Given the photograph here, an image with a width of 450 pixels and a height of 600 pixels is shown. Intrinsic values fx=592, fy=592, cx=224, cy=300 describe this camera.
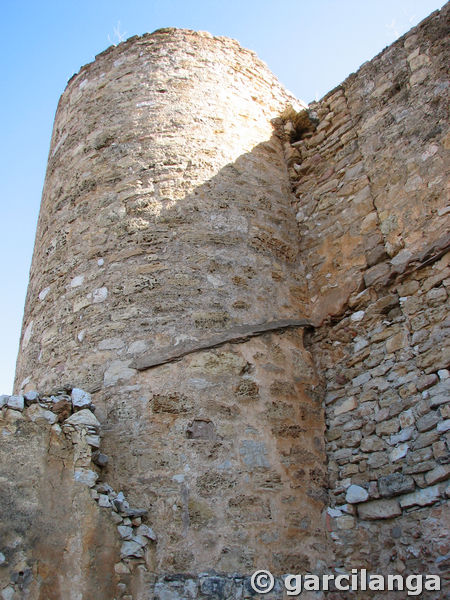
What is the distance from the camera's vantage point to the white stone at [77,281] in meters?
4.52

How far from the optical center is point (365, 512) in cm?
364

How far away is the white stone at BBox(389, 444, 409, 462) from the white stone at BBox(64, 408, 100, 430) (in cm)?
181

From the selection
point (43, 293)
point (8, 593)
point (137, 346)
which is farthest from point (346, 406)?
point (43, 293)

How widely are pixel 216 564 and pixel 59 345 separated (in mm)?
1938


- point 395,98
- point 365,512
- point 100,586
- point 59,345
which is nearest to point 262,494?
point 365,512

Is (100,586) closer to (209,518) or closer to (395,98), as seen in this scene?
(209,518)

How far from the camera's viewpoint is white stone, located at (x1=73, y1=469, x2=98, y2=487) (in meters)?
3.34

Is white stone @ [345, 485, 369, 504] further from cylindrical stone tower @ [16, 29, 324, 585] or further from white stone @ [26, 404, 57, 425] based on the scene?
white stone @ [26, 404, 57, 425]

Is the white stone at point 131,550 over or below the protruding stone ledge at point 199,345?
below

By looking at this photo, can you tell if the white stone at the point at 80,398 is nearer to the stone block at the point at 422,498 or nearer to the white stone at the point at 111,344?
the white stone at the point at 111,344

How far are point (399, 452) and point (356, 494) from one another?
0.40 m

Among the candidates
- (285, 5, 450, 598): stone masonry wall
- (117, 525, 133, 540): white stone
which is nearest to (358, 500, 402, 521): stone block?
(285, 5, 450, 598): stone masonry wall

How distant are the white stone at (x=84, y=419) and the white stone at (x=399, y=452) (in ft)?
5.94

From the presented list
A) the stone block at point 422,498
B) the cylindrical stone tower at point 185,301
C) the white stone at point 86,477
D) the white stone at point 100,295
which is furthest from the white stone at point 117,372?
the stone block at point 422,498
